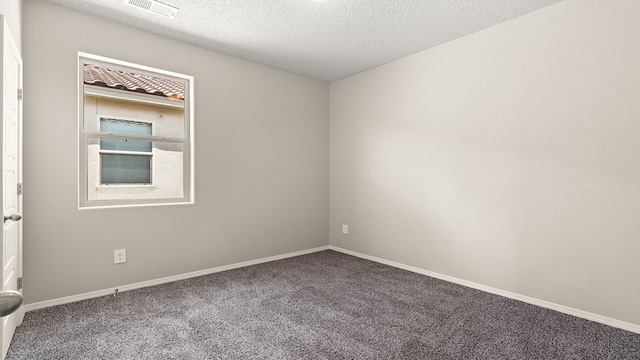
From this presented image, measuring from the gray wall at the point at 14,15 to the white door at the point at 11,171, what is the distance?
0.40 feet

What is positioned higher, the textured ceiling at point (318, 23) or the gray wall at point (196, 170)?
the textured ceiling at point (318, 23)

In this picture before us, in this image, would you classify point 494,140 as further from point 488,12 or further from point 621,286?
point 621,286

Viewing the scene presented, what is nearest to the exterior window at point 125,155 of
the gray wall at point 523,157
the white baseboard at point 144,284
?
the white baseboard at point 144,284

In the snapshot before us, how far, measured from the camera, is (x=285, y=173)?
13.8 ft

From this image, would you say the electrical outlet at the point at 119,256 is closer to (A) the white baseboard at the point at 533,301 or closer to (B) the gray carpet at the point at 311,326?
(B) the gray carpet at the point at 311,326

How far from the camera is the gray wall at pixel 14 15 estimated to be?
6.16 feet

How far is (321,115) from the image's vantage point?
15.1 ft

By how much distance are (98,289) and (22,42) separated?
2.10 metres

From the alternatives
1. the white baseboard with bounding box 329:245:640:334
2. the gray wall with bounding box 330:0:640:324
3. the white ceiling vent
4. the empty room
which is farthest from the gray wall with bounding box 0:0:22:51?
the white baseboard with bounding box 329:245:640:334

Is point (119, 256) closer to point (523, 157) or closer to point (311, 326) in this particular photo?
point (311, 326)

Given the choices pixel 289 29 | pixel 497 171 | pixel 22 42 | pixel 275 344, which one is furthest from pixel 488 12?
pixel 22 42

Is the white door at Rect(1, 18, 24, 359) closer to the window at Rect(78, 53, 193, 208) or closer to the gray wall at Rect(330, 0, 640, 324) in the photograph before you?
the window at Rect(78, 53, 193, 208)

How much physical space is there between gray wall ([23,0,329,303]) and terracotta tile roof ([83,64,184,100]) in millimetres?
220

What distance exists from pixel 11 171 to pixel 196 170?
1.53 m
